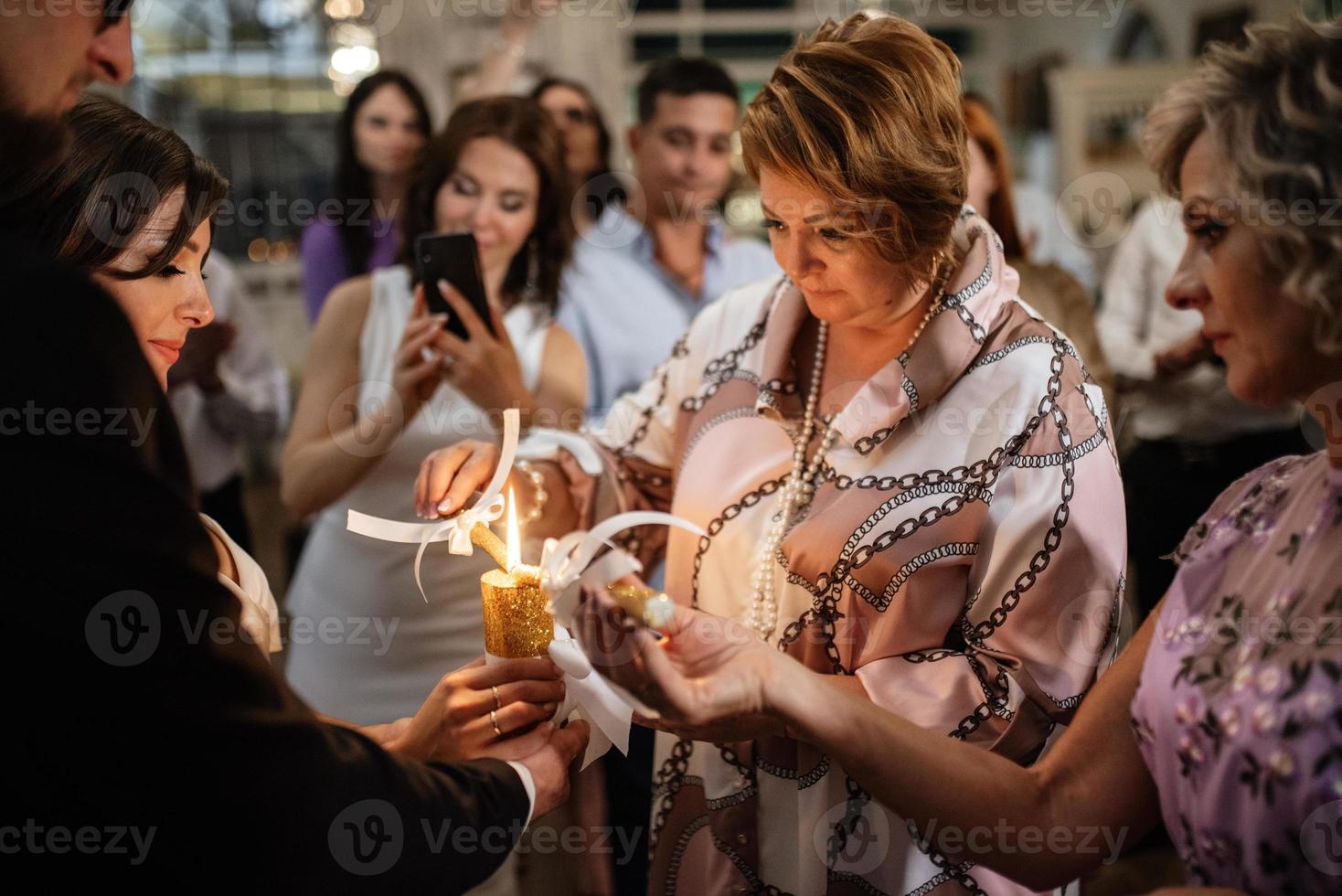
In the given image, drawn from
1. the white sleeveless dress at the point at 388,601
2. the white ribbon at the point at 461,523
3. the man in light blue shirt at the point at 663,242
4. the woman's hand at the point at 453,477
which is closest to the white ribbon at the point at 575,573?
the white ribbon at the point at 461,523

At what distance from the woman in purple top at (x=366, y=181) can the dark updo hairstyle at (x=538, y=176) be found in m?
0.76

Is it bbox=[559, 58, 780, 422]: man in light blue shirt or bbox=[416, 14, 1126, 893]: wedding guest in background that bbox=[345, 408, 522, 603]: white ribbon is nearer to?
bbox=[416, 14, 1126, 893]: wedding guest in background

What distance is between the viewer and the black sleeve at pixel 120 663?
868mm

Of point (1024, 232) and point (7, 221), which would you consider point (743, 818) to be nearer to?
point (7, 221)

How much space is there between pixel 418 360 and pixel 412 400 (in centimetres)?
8

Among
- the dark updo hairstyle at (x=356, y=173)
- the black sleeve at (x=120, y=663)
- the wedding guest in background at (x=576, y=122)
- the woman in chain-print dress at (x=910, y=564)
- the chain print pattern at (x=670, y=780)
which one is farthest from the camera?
the wedding guest in background at (x=576, y=122)

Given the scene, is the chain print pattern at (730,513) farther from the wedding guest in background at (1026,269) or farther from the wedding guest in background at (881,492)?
the wedding guest in background at (1026,269)

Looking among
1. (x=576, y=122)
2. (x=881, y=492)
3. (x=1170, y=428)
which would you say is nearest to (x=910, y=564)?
(x=881, y=492)

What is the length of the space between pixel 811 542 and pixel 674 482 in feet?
1.14

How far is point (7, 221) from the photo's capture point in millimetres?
1199

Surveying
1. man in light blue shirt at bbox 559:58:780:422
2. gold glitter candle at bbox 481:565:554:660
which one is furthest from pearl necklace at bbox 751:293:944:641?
man in light blue shirt at bbox 559:58:780:422

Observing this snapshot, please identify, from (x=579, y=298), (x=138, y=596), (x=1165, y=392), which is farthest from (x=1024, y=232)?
(x=138, y=596)

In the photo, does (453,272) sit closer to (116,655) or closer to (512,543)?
(512,543)

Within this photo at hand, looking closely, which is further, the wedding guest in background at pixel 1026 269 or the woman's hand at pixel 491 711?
the wedding guest in background at pixel 1026 269
